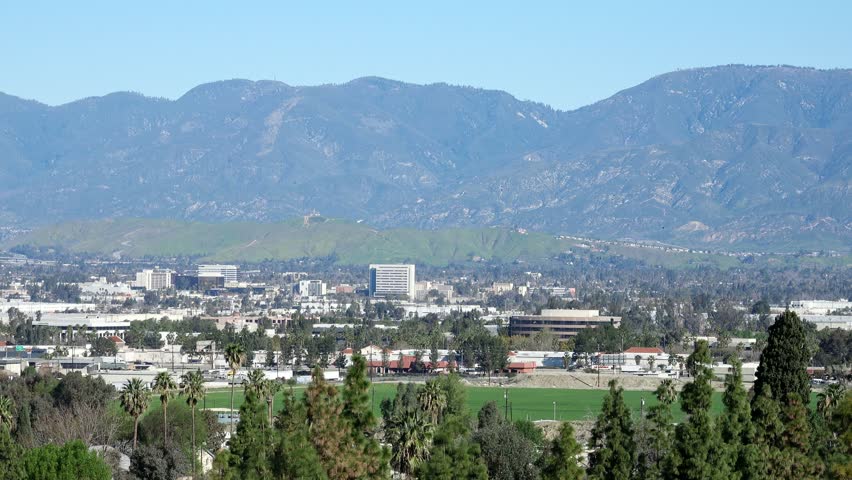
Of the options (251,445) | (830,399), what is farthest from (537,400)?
(251,445)

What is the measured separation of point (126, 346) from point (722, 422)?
133826mm

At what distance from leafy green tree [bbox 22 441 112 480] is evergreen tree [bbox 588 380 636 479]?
19.3m

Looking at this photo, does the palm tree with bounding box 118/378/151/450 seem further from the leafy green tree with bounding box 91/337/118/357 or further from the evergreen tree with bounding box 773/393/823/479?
the leafy green tree with bounding box 91/337/118/357

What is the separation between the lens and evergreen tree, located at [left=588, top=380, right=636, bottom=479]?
61.0m

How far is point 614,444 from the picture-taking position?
200 feet

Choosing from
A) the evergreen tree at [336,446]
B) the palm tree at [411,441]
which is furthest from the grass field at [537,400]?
the evergreen tree at [336,446]

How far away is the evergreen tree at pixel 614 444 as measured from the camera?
200ft

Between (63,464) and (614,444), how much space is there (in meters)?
20.7

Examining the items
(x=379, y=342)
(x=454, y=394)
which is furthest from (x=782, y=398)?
(x=379, y=342)

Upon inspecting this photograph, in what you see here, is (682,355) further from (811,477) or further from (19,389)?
(811,477)

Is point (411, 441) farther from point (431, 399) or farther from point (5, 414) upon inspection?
point (5, 414)

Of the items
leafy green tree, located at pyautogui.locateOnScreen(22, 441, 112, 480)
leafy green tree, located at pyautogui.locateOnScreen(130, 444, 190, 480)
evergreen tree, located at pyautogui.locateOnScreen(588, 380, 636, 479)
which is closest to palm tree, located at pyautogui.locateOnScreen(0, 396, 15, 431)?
leafy green tree, located at pyautogui.locateOnScreen(130, 444, 190, 480)

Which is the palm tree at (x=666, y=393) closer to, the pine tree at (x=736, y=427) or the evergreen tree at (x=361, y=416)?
the pine tree at (x=736, y=427)

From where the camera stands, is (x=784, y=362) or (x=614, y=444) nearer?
(x=614, y=444)
